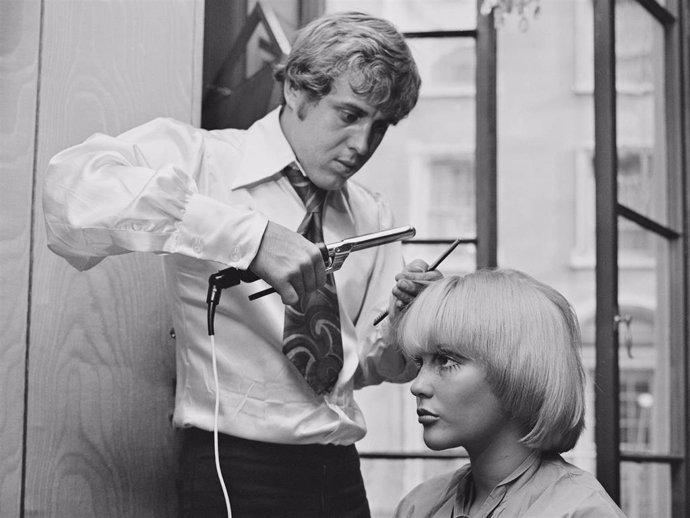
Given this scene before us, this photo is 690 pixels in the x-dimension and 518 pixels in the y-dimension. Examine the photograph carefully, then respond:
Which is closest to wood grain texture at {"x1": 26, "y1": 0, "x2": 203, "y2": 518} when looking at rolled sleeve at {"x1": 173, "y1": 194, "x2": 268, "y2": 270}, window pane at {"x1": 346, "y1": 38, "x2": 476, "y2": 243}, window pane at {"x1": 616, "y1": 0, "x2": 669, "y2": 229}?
rolled sleeve at {"x1": 173, "y1": 194, "x2": 268, "y2": 270}

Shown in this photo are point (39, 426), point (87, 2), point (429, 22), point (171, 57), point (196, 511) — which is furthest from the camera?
point (429, 22)

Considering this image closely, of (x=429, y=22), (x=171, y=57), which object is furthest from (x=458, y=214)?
(x=171, y=57)

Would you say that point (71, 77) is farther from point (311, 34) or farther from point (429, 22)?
point (429, 22)

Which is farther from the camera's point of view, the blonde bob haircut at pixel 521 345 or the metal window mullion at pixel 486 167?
the metal window mullion at pixel 486 167

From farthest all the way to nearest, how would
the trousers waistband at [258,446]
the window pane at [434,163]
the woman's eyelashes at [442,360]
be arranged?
the window pane at [434,163] → the trousers waistband at [258,446] → the woman's eyelashes at [442,360]

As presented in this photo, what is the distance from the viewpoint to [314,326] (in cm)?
184

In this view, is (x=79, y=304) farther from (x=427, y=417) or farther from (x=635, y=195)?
(x=635, y=195)

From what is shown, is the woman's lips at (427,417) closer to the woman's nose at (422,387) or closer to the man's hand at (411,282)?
the woman's nose at (422,387)

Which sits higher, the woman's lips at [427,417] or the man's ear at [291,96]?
the man's ear at [291,96]

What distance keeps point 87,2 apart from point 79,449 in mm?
823

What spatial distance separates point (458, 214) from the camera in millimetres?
18703

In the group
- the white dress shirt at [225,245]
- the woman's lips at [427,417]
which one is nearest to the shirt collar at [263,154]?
the white dress shirt at [225,245]

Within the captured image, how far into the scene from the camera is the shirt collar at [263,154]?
1895 mm

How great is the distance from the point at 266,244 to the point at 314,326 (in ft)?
0.89
